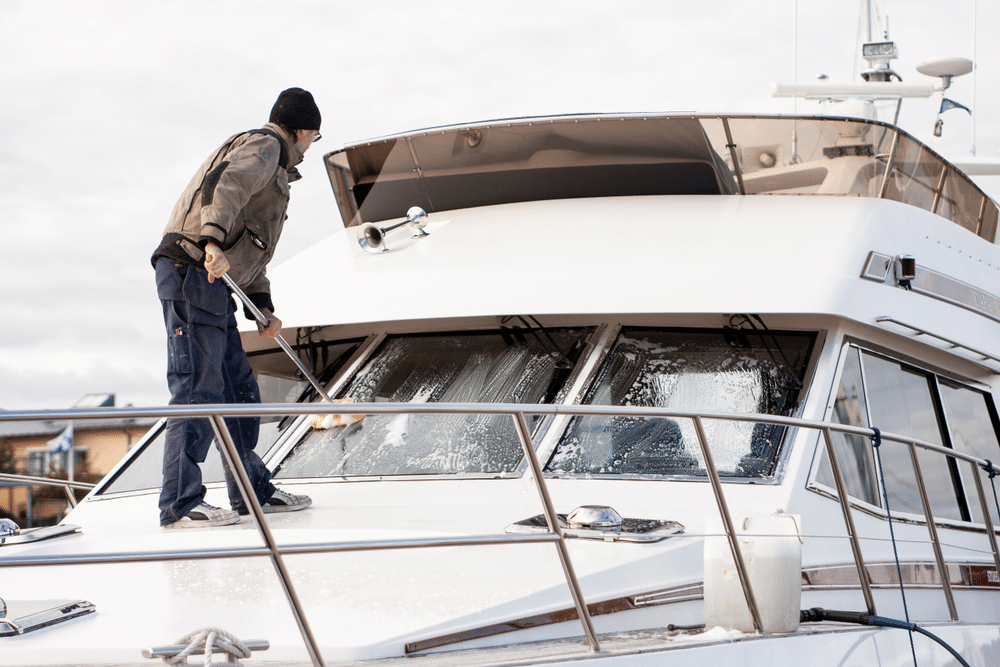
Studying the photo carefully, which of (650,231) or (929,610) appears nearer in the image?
(929,610)

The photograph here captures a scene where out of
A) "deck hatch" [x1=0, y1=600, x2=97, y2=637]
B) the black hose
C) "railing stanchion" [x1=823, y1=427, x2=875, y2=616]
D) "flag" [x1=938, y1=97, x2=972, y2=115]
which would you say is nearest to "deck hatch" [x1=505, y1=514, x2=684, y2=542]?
the black hose

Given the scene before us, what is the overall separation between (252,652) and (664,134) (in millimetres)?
2935

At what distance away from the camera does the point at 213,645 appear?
2.03 m

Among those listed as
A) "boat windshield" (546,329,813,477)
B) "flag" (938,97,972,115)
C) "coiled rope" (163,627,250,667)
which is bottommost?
"coiled rope" (163,627,250,667)

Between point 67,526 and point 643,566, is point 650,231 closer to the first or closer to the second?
point 643,566

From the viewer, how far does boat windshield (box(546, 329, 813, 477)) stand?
3.42 metres

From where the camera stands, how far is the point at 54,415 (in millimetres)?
2018

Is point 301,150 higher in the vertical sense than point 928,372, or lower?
higher

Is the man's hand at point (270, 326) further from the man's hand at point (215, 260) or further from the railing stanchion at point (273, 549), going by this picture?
the railing stanchion at point (273, 549)

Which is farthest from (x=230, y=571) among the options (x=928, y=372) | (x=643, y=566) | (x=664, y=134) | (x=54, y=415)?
(x=928, y=372)

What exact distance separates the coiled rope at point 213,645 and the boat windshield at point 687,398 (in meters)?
1.55

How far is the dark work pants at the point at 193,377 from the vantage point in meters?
3.10

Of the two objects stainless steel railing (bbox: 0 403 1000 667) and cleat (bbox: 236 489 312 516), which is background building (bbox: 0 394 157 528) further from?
cleat (bbox: 236 489 312 516)

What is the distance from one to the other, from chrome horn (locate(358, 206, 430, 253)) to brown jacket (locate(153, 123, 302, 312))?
2.74 ft
